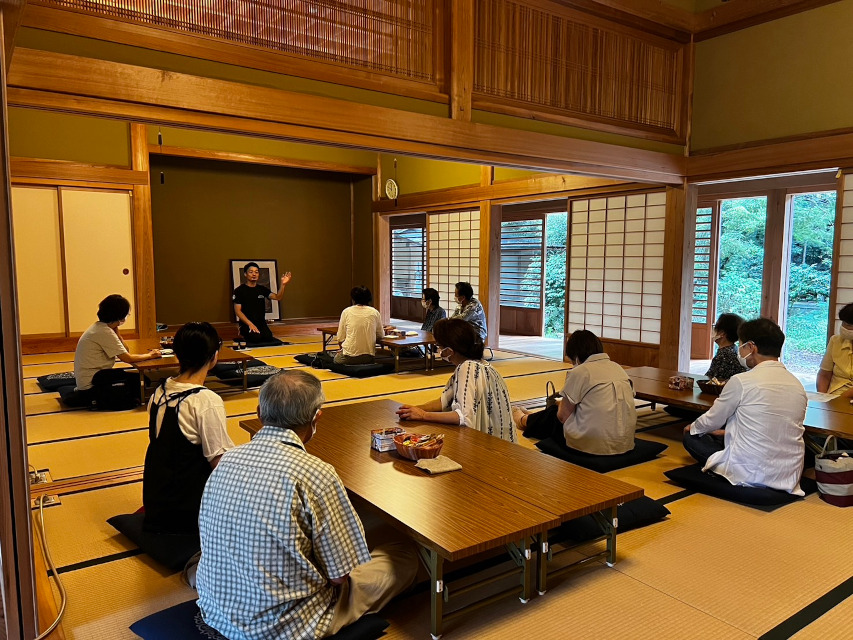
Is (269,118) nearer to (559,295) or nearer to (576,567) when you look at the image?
(576,567)

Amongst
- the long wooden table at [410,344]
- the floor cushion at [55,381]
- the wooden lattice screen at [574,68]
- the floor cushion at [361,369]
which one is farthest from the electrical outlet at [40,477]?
the wooden lattice screen at [574,68]

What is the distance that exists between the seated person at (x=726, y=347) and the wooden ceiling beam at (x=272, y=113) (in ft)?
6.30

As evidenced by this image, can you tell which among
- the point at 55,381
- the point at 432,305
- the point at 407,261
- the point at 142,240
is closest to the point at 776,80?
the point at 432,305

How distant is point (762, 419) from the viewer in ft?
9.22

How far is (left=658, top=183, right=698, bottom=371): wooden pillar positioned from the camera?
6.06 meters

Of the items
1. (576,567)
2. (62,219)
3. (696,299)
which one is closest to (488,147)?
(576,567)

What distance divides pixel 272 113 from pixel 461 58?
148 centimetres

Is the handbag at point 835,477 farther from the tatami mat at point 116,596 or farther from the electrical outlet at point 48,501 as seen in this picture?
the electrical outlet at point 48,501

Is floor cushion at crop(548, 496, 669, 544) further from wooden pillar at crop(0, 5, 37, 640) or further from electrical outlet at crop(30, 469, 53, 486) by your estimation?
electrical outlet at crop(30, 469, 53, 486)

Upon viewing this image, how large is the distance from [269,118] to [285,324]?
6.36 m

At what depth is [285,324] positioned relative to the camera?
9633mm

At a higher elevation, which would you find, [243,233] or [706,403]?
[243,233]

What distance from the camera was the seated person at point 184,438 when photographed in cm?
226

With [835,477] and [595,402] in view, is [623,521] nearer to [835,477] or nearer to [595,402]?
[595,402]
